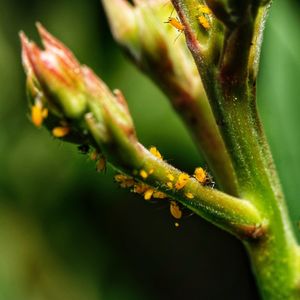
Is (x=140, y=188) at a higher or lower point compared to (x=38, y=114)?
lower

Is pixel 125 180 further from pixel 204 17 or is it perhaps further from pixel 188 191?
pixel 204 17

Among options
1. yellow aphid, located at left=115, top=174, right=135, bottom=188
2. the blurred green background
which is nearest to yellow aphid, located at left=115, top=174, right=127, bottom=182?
yellow aphid, located at left=115, top=174, right=135, bottom=188

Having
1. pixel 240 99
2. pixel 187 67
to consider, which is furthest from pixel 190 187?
pixel 187 67

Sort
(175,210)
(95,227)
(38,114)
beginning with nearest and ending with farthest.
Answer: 1. (38,114)
2. (175,210)
3. (95,227)

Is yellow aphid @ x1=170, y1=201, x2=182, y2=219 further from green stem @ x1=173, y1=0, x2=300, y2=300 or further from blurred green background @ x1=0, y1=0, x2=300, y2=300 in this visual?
blurred green background @ x1=0, y1=0, x2=300, y2=300

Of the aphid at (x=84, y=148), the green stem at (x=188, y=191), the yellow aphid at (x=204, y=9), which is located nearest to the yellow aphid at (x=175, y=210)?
the green stem at (x=188, y=191)

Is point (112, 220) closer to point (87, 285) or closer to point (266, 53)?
point (87, 285)

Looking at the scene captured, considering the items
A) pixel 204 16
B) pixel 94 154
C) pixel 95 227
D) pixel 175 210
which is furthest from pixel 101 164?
pixel 95 227
